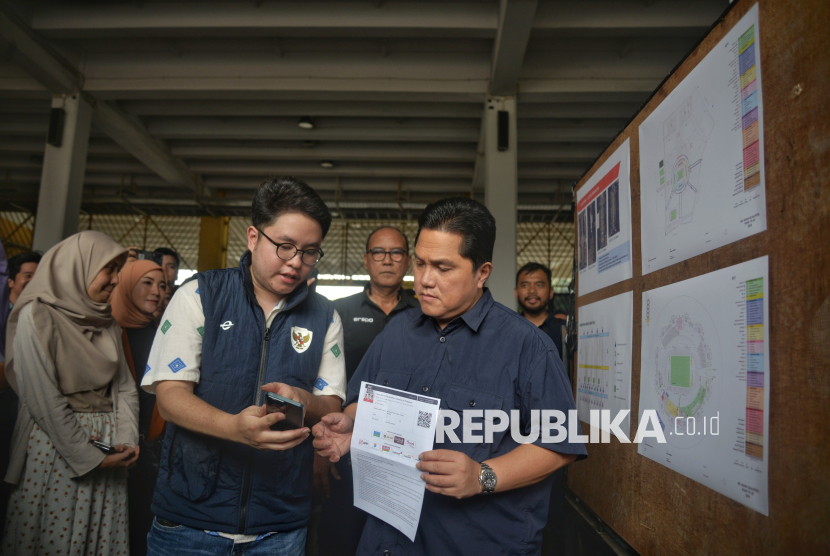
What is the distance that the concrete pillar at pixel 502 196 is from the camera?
5.09 meters

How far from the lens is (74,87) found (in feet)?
17.9

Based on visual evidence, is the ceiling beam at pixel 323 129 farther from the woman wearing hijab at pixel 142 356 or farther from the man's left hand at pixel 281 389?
the man's left hand at pixel 281 389

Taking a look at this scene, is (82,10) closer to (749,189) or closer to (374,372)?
(374,372)

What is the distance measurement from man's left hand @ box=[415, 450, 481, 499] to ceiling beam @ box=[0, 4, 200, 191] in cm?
575

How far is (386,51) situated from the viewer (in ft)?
17.1

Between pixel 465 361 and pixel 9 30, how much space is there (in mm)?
5680

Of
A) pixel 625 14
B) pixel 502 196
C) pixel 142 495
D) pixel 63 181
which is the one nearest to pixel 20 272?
pixel 142 495

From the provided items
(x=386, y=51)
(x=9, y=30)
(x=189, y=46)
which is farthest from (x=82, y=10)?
(x=386, y=51)

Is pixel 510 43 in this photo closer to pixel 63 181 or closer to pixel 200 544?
pixel 200 544

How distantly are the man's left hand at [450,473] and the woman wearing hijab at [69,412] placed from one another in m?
1.79

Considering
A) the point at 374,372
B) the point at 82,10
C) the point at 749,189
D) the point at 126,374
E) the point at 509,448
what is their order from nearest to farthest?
the point at 749,189 < the point at 509,448 < the point at 374,372 < the point at 126,374 < the point at 82,10

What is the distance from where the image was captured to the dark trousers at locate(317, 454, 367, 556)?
260 cm

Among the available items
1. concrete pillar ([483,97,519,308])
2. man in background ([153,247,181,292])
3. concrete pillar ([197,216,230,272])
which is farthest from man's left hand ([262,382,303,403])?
concrete pillar ([197,216,230,272])

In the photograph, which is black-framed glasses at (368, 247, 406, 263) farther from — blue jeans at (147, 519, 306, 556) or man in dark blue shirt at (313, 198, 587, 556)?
blue jeans at (147, 519, 306, 556)
